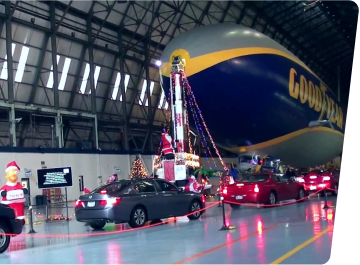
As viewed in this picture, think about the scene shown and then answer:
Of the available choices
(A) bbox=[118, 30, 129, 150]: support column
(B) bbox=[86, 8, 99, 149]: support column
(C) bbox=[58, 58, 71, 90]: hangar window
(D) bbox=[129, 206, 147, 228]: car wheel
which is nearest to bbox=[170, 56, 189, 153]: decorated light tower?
(D) bbox=[129, 206, 147, 228]: car wheel

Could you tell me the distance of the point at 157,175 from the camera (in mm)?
23156

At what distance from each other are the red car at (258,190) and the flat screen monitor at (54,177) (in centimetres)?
577

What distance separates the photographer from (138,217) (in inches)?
602

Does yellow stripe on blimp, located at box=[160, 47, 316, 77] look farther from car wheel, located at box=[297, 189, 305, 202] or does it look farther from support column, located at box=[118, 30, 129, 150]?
support column, located at box=[118, 30, 129, 150]

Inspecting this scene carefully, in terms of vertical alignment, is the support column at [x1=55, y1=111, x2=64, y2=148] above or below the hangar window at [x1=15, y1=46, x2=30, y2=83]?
below

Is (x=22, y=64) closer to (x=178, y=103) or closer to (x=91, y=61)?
(x=91, y=61)

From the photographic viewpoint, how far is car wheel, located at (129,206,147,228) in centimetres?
1509

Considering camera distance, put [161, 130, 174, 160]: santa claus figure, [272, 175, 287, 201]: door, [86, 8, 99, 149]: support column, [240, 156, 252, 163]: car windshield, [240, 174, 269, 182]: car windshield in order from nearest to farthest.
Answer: [240, 174, 269, 182]: car windshield → [272, 175, 287, 201]: door → [161, 130, 174, 160]: santa claus figure → [240, 156, 252, 163]: car windshield → [86, 8, 99, 149]: support column

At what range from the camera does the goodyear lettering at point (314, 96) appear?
2531 cm

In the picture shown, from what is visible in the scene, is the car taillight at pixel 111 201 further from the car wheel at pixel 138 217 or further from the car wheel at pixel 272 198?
the car wheel at pixel 272 198

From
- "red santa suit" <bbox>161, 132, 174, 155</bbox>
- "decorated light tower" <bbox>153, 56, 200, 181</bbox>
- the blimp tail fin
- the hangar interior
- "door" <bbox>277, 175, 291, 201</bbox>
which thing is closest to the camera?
the hangar interior

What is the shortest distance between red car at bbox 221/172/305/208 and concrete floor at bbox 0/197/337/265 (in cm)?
409

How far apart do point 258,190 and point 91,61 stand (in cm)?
2167

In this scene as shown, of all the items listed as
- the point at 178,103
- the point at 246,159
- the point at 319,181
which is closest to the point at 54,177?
the point at 178,103
